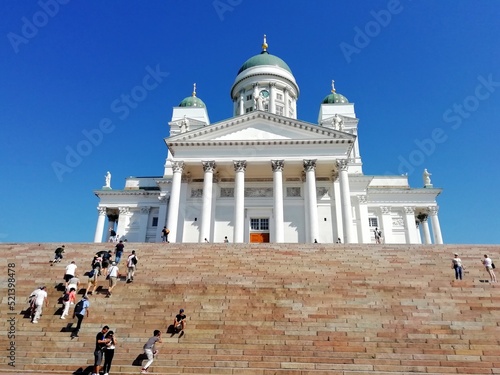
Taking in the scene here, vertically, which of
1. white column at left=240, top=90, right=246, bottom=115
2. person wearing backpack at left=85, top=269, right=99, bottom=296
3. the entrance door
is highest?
white column at left=240, top=90, right=246, bottom=115

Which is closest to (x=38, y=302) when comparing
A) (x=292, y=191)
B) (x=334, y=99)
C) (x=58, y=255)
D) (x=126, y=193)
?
(x=58, y=255)

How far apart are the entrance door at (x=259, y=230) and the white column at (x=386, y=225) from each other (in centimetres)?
1350

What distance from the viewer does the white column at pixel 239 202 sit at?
27484 mm

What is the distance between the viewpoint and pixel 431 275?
51.5ft

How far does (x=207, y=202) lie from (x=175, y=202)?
263 centimetres

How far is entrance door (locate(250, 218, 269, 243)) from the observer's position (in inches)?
1228

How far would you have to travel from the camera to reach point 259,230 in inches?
1246

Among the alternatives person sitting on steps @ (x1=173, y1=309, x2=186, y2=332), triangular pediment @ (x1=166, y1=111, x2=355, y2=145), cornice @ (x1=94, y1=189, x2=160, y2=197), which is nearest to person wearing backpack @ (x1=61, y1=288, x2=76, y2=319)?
person sitting on steps @ (x1=173, y1=309, x2=186, y2=332)

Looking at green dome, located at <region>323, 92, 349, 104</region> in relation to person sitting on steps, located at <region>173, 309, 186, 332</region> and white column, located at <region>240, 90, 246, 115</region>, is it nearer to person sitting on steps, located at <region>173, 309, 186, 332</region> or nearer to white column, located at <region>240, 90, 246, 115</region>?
white column, located at <region>240, 90, 246, 115</region>

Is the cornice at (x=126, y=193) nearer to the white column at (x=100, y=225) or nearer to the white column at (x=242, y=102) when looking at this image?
the white column at (x=100, y=225)

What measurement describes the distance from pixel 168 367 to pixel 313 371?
3.84m

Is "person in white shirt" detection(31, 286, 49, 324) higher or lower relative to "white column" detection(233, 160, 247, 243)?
lower

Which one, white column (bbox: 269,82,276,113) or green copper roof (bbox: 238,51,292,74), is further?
green copper roof (bbox: 238,51,292,74)

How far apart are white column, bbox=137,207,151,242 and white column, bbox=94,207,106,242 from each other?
398 cm
